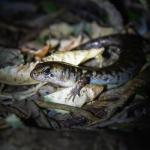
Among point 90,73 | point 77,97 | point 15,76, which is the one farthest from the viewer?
point 90,73

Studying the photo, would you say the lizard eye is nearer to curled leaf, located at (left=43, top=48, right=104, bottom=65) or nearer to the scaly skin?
the scaly skin

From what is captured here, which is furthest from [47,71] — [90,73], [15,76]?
[90,73]

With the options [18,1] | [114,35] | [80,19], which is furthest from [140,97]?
[18,1]

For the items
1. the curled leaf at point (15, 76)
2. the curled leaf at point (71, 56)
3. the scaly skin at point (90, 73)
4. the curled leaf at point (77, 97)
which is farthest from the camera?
the curled leaf at point (71, 56)

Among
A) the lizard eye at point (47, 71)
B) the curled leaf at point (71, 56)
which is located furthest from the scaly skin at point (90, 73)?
the curled leaf at point (71, 56)

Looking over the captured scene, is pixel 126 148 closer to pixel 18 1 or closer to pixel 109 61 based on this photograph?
pixel 109 61

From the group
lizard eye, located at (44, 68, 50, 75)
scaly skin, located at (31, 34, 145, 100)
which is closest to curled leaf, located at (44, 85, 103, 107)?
scaly skin, located at (31, 34, 145, 100)

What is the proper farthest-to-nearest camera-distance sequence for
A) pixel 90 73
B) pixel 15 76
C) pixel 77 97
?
pixel 90 73 → pixel 15 76 → pixel 77 97

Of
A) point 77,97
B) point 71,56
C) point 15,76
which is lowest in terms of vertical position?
point 77,97

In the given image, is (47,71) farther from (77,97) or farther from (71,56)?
(77,97)

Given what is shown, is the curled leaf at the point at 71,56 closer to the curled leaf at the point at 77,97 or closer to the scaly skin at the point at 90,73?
the scaly skin at the point at 90,73

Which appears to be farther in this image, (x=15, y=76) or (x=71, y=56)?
(x=71, y=56)
